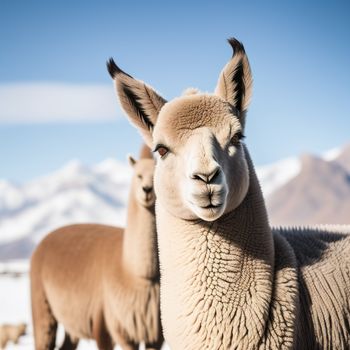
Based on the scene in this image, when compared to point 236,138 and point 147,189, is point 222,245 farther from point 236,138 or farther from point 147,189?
point 147,189

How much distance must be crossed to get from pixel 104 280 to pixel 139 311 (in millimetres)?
689

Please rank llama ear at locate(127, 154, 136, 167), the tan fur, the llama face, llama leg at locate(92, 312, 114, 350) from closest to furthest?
the llama face < llama leg at locate(92, 312, 114, 350) < llama ear at locate(127, 154, 136, 167) < the tan fur

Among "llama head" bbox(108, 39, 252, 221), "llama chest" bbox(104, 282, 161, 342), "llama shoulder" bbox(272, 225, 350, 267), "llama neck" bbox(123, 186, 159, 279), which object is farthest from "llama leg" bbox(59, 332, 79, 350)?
"llama head" bbox(108, 39, 252, 221)

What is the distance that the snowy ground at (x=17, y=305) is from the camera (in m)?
10.9

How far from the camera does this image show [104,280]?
701cm

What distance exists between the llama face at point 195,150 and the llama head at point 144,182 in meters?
3.23

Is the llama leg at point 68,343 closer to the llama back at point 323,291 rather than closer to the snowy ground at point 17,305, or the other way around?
the snowy ground at point 17,305

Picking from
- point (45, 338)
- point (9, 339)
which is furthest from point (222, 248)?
point (9, 339)

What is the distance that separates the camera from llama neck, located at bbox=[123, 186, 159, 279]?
6.49m

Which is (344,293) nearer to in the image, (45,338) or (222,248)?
(222,248)

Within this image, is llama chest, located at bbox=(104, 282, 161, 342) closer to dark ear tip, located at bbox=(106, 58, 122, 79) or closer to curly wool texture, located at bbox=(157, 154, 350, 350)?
curly wool texture, located at bbox=(157, 154, 350, 350)

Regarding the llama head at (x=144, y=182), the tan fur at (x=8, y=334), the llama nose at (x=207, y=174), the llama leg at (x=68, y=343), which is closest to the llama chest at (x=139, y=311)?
the llama head at (x=144, y=182)

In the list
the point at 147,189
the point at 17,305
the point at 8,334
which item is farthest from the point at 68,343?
the point at 17,305

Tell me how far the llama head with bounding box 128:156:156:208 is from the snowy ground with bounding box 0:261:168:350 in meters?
3.80
